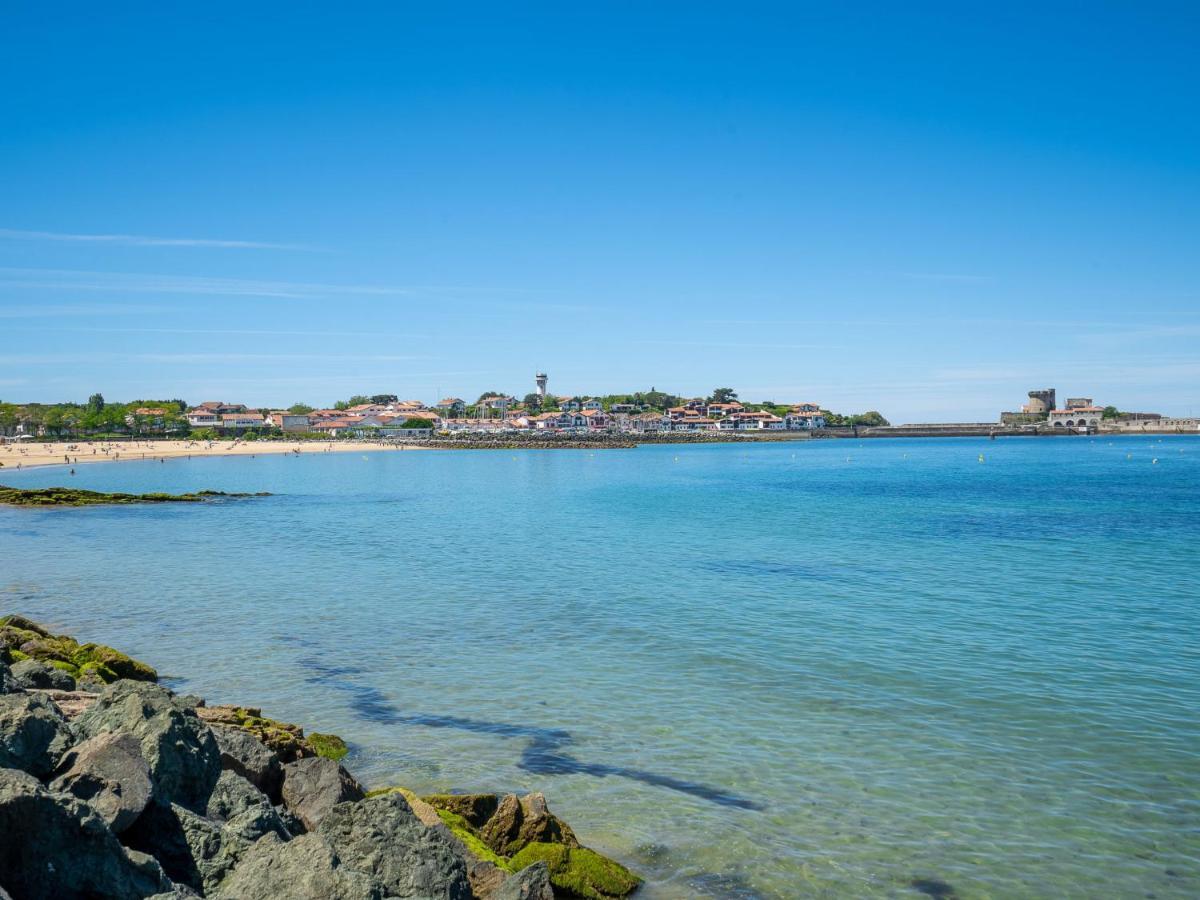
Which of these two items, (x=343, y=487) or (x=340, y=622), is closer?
(x=340, y=622)

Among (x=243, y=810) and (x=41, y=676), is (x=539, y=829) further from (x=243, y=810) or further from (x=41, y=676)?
(x=41, y=676)

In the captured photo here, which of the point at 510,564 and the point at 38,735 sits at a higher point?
the point at 38,735

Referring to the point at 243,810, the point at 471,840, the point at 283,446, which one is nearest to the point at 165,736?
the point at 243,810

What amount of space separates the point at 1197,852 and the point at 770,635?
9.07 m

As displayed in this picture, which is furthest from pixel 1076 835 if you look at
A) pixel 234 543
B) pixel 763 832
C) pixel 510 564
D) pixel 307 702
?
pixel 234 543

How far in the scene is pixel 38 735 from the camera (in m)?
6.44

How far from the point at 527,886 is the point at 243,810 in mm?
2395

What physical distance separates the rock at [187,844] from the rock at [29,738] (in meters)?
1.01

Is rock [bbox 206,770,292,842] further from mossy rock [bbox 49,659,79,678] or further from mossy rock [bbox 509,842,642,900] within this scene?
mossy rock [bbox 49,659,79,678]

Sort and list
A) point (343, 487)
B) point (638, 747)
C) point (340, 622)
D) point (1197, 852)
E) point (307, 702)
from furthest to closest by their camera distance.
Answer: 1. point (343, 487)
2. point (340, 622)
3. point (307, 702)
4. point (638, 747)
5. point (1197, 852)

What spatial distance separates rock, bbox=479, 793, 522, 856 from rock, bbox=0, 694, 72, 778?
3.61 metres

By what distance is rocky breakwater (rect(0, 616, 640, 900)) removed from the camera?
16.2 feet

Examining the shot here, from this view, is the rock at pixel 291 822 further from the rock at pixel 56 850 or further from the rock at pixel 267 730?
the rock at pixel 56 850

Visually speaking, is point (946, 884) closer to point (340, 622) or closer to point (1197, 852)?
point (1197, 852)
